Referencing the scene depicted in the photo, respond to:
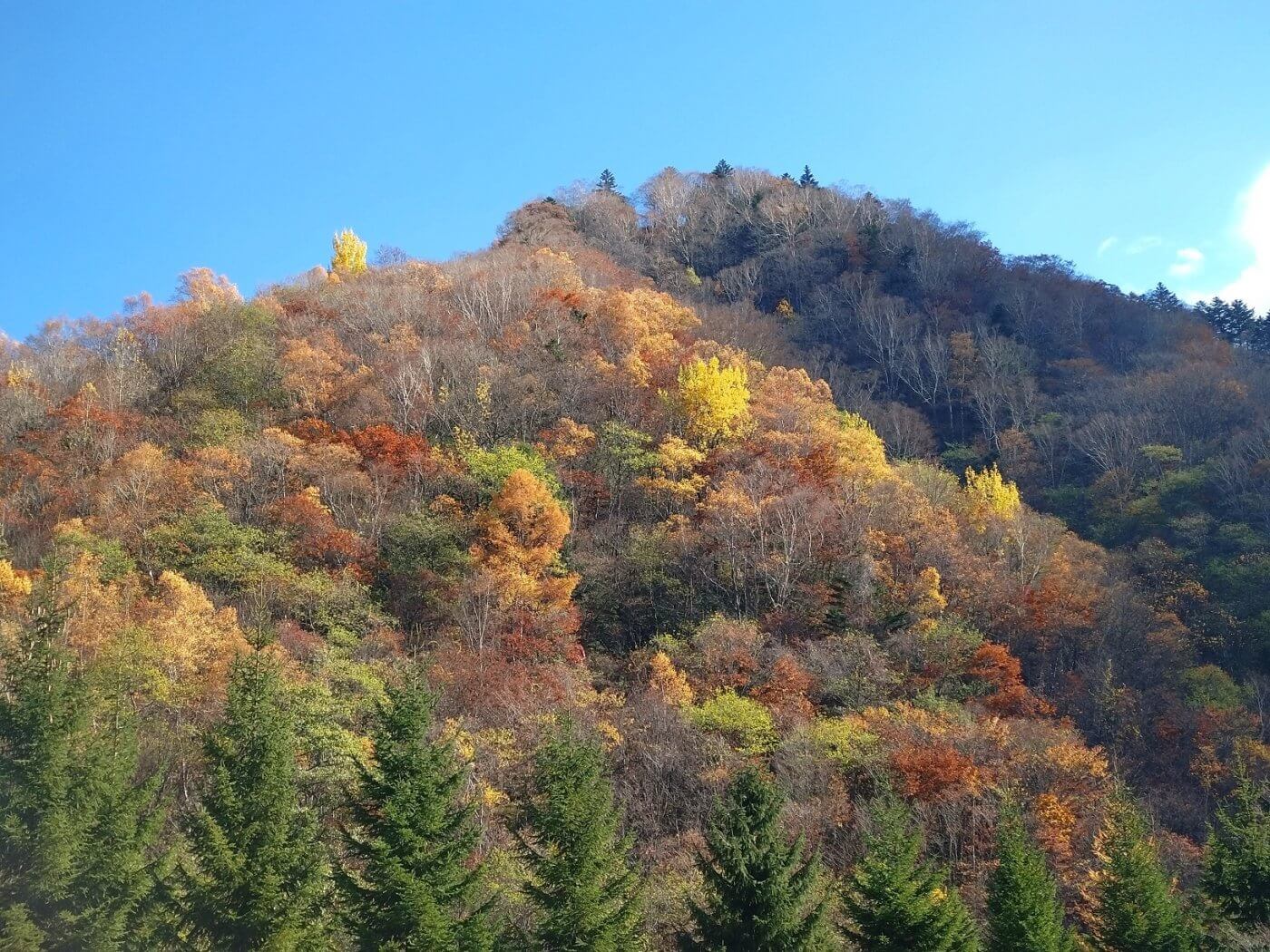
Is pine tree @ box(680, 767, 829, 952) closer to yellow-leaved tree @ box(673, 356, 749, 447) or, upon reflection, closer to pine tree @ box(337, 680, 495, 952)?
pine tree @ box(337, 680, 495, 952)

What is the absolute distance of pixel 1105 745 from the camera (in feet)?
115

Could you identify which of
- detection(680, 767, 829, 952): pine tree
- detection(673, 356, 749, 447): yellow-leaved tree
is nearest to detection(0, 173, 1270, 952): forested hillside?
detection(680, 767, 829, 952): pine tree

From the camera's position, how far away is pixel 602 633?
37.7m

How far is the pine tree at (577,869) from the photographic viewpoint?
17.8m

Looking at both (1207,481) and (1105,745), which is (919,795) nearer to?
(1105,745)

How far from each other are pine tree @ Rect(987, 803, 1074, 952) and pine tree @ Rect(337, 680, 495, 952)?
31.1ft

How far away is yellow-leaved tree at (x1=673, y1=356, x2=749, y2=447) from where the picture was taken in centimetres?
4497

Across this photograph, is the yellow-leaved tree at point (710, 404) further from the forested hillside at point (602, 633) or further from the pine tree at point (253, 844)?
the pine tree at point (253, 844)

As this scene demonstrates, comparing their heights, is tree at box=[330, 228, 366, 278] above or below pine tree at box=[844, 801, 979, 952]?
above

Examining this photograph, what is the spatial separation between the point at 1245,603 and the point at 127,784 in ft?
134

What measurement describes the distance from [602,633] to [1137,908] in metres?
20.2

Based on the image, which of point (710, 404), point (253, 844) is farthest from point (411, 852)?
point (710, 404)

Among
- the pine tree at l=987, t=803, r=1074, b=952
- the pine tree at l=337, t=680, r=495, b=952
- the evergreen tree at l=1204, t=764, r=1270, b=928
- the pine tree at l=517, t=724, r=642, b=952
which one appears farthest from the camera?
the evergreen tree at l=1204, t=764, r=1270, b=928

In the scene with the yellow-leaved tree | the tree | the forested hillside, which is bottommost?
the forested hillside
